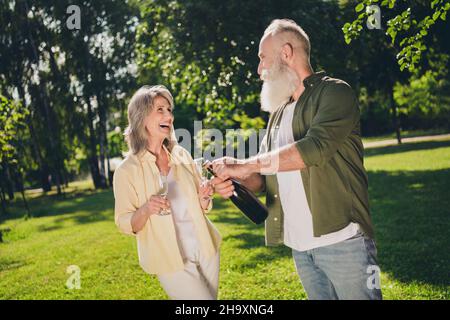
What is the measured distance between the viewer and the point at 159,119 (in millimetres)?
3566

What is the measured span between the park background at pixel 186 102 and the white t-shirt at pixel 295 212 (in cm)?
234

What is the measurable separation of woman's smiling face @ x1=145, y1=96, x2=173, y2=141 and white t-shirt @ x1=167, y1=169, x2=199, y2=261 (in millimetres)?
416

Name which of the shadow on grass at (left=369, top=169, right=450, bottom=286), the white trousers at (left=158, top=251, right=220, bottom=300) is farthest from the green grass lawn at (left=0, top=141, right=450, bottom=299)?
the white trousers at (left=158, top=251, right=220, bottom=300)

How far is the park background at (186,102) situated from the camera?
7051mm

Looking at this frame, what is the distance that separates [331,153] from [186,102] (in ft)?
56.7

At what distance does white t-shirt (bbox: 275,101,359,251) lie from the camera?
2.91m

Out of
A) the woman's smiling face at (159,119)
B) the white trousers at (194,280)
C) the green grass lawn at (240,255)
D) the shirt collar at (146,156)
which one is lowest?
→ the green grass lawn at (240,255)

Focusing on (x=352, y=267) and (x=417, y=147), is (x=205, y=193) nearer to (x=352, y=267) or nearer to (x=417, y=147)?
(x=352, y=267)

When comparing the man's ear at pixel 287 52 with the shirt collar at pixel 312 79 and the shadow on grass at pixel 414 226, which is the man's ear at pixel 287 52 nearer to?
the shirt collar at pixel 312 79

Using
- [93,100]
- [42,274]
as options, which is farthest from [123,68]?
[42,274]

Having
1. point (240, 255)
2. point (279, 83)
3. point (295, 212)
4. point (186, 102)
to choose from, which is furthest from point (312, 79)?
point (186, 102)

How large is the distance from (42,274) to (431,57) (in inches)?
688

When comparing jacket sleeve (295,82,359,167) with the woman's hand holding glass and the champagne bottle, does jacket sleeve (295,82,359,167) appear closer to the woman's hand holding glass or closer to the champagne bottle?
the champagne bottle

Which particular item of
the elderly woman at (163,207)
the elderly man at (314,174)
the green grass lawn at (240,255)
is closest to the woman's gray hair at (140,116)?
the elderly woman at (163,207)
